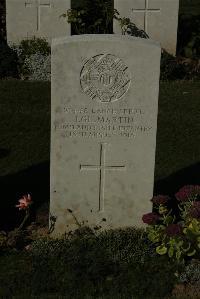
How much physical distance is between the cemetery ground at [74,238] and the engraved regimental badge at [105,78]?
133 centimetres

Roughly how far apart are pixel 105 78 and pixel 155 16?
7.15 metres

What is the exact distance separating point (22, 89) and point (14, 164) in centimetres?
272

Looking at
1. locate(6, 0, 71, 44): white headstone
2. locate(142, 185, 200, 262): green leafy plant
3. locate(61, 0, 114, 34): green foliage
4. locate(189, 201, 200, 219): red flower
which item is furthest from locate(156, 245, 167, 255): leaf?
locate(6, 0, 71, 44): white headstone

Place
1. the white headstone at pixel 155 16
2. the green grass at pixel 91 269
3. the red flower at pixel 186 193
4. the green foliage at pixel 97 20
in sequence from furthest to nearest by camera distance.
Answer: the white headstone at pixel 155 16 < the green foliage at pixel 97 20 < the red flower at pixel 186 193 < the green grass at pixel 91 269

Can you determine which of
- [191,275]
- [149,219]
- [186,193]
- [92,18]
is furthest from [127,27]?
[191,275]

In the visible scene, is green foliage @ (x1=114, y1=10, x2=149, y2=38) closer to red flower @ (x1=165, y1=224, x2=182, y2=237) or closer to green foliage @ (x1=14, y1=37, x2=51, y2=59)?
green foliage @ (x1=14, y1=37, x2=51, y2=59)

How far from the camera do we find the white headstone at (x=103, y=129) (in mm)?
6035

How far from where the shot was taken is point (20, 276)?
19.4 ft

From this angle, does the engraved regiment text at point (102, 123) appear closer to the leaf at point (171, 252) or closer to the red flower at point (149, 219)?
the red flower at point (149, 219)

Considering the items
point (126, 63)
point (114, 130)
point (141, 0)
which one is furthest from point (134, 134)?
point (141, 0)

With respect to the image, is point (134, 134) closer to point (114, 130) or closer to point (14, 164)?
point (114, 130)

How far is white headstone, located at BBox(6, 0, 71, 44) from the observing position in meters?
12.9

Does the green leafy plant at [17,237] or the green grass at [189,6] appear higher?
the green grass at [189,6]

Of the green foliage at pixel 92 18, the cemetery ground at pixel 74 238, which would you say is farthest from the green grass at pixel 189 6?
the cemetery ground at pixel 74 238
